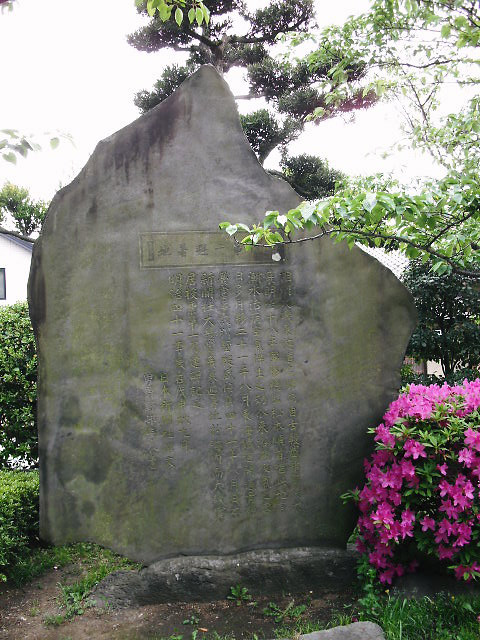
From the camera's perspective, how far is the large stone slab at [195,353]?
3.06 m

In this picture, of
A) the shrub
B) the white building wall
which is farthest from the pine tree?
the white building wall

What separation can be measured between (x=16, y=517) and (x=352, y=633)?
6.38 ft

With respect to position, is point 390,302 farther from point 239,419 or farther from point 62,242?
point 62,242

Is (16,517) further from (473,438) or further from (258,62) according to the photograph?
(258,62)

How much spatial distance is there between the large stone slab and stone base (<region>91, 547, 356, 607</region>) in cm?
7

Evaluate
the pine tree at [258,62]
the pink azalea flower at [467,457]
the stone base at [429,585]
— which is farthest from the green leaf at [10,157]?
the pine tree at [258,62]

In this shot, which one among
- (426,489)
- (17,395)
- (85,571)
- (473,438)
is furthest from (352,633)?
(17,395)

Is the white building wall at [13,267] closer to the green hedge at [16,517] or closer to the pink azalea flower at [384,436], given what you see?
the green hedge at [16,517]

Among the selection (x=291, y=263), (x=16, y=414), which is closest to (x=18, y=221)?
(x=16, y=414)

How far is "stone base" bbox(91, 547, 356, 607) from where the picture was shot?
9.59 ft

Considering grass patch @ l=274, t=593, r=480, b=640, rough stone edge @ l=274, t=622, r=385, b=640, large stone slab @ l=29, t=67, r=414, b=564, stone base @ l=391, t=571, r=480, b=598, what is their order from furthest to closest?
large stone slab @ l=29, t=67, r=414, b=564
stone base @ l=391, t=571, r=480, b=598
grass patch @ l=274, t=593, r=480, b=640
rough stone edge @ l=274, t=622, r=385, b=640

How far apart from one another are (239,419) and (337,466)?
0.65 meters

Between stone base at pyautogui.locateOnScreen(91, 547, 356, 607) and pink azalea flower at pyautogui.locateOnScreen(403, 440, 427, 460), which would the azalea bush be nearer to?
pink azalea flower at pyautogui.locateOnScreen(403, 440, 427, 460)

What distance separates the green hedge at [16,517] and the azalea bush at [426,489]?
192 cm
